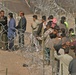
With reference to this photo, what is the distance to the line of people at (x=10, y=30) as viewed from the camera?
12.4 meters

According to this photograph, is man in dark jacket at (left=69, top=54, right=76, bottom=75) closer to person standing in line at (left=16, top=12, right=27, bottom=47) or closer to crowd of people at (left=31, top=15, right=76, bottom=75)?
crowd of people at (left=31, top=15, right=76, bottom=75)

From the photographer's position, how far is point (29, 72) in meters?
10.3

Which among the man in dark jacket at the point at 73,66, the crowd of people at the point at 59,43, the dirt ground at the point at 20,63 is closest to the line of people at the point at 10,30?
the dirt ground at the point at 20,63

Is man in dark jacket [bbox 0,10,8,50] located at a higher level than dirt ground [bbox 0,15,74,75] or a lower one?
higher

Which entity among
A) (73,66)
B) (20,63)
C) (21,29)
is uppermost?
(21,29)

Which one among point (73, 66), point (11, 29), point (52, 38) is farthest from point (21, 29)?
point (73, 66)

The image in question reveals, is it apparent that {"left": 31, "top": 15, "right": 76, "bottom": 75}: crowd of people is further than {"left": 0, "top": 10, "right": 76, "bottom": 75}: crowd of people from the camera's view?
No

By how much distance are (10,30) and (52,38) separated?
8.96 ft

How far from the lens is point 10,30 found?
12438 mm

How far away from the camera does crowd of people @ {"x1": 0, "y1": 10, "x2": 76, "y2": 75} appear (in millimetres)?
7911

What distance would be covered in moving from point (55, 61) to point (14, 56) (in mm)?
3166

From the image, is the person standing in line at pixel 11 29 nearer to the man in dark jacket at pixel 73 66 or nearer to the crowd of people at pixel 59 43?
the crowd of people at pixel 59 43

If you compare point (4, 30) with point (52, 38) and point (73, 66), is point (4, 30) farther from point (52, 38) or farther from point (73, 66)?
point (73, 66)

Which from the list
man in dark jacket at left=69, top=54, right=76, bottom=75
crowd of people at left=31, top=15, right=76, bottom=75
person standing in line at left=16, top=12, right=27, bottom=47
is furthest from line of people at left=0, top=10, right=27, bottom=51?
man in dark jacket at left=69, top=54, right=76, bottom=75
